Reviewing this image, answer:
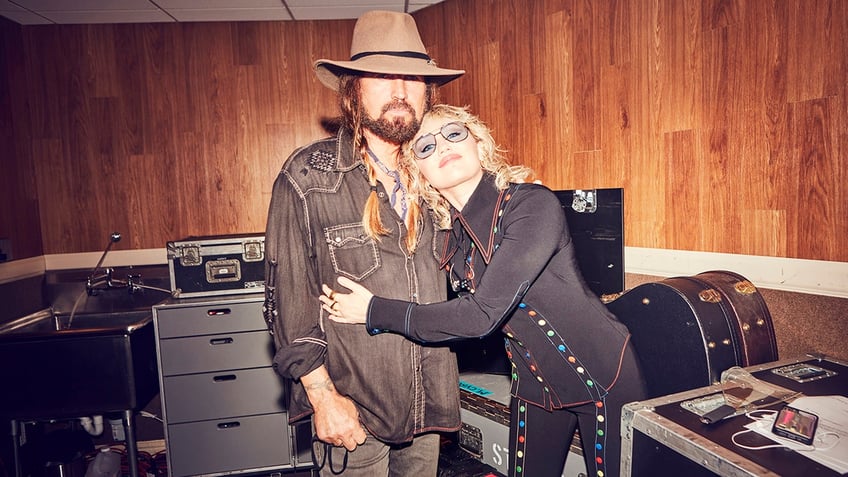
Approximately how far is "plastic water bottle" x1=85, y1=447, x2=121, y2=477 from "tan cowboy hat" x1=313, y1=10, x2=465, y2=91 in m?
2.79

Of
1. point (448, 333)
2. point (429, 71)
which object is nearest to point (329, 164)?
point (429, 71)

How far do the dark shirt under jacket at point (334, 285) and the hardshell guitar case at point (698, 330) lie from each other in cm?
88

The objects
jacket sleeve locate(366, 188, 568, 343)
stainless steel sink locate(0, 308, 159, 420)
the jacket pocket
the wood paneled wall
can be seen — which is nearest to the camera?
jacket sleeve locate(366, 188, 568, 343)

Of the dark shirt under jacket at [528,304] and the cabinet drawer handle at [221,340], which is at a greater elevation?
the dark shirt under jacket at [528,304]

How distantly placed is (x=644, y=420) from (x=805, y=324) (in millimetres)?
1217

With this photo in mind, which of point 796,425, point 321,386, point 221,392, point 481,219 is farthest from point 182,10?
point 796,425

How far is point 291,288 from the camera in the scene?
54.5 inches

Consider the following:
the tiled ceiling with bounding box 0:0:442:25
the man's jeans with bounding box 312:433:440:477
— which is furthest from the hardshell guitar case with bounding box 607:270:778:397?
the tiled ceiling with bounding box 0:0:442:25

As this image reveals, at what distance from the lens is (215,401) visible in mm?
2896

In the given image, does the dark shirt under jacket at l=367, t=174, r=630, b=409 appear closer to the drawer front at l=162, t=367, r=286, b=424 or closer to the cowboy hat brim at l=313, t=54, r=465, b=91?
the cowboy hat brim at l=313, t=54, r=465, b=91

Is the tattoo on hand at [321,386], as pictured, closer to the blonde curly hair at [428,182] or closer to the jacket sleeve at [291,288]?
the jacket sleeve at [291,288]

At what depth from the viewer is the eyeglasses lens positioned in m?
1.55

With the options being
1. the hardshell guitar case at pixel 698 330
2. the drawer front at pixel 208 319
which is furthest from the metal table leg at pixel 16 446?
the hardshell guitar case at pixel 698 330

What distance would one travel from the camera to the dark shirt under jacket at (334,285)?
1.39 metres
